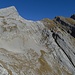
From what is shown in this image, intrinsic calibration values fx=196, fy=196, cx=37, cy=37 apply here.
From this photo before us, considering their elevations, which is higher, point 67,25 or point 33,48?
point 67,25

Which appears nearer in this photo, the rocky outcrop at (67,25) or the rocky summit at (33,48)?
the rocky summit at (33,48)

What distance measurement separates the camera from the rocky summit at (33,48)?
201 ft

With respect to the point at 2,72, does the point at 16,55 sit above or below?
above

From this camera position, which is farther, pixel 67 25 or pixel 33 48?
pixel 67 25

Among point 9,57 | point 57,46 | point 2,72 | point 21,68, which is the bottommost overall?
point 2,72

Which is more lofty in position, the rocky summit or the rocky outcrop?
the rocky outcrop

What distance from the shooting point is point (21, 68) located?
5788 cm

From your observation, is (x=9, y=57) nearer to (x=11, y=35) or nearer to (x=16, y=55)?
(x=16, y=55)

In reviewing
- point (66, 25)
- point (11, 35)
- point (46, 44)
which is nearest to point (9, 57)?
point (11, 35)

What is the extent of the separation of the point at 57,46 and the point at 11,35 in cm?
2264

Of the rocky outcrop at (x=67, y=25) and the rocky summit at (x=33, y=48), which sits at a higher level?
the rocky outcrop at (x=67, y=25)

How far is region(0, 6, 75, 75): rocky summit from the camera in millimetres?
61287

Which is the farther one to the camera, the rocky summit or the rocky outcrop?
the rocky outcrop

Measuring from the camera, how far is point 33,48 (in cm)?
7462
